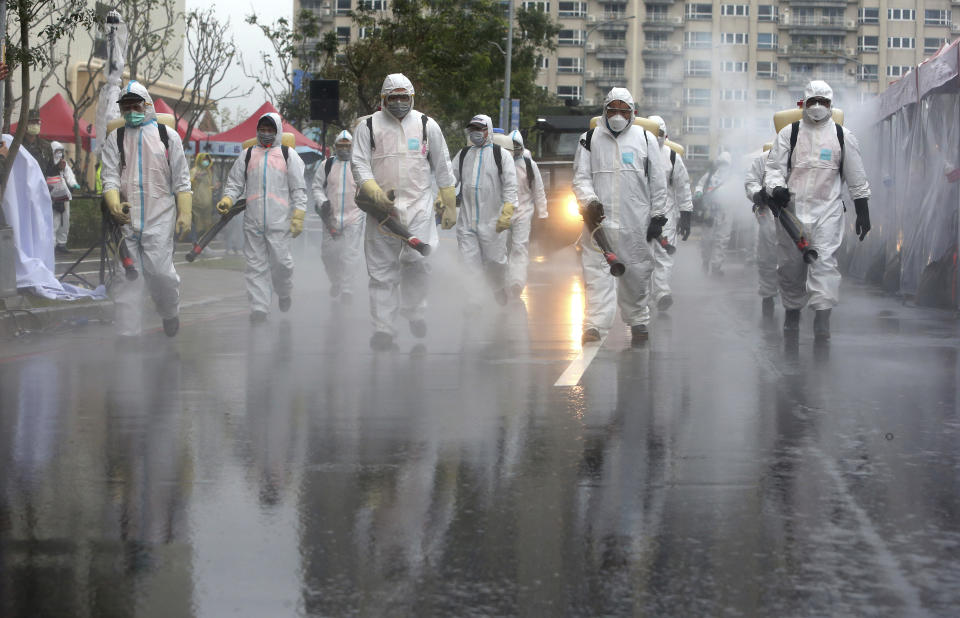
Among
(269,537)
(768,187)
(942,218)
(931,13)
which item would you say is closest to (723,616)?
(269,537)

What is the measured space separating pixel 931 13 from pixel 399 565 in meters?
132

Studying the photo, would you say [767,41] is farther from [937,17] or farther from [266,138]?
[266,138]

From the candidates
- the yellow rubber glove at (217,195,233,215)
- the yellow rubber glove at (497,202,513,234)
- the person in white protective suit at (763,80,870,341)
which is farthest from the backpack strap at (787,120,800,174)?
the yellow rubber glove at (217,195,233,215)

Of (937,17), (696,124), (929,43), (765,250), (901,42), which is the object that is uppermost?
(937,17)

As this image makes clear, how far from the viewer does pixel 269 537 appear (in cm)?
505

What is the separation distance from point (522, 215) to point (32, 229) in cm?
497

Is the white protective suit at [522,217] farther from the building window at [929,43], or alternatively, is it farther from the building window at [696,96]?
the building window at [696,96]

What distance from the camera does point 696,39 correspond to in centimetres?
13488

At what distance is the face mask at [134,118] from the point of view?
1188 cm

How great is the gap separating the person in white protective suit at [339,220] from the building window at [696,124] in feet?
375

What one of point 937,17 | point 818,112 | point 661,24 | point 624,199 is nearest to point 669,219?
point 818,112

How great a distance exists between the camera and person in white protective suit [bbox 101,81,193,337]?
1189 centimetres

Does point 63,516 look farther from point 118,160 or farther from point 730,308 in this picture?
point 730,308

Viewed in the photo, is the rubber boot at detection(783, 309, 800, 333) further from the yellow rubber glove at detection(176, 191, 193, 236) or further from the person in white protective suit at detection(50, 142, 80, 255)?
the person in white protective suit at detection(50, 142, 80, 255)
